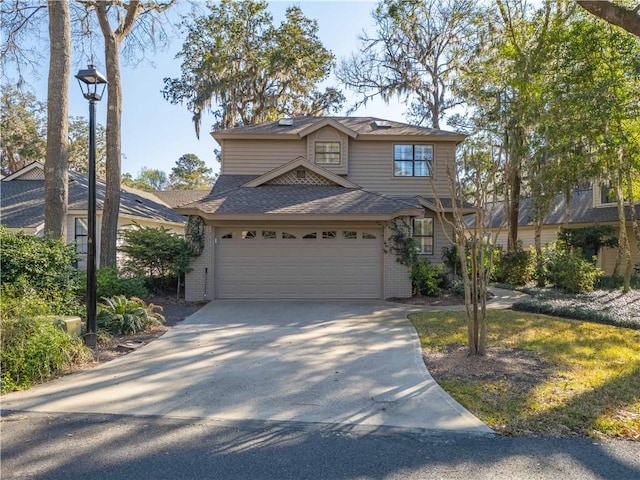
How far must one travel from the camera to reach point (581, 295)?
1159 centimetres

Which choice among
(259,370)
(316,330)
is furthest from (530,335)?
(259,370)

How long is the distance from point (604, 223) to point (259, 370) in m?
18.1

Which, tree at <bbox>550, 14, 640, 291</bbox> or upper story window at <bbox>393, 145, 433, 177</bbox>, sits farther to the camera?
upper story window at <bbox>393, 145, 433, 177</bbox>

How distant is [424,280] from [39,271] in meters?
9.17

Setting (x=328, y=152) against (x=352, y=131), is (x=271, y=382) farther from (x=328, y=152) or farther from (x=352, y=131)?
(x=352, y=131)

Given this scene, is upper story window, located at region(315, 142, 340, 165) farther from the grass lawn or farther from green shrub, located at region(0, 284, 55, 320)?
green shrub, located at region(0, 284, 55, 320)

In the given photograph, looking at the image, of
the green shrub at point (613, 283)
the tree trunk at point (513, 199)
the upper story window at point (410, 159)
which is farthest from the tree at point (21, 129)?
the green shrub at point (613, 283)

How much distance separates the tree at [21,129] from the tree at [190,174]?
83.0 feet

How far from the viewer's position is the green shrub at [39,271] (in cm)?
594

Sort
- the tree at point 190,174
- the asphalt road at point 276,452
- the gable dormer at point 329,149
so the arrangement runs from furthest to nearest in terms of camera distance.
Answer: the tree at point 190,174 < the gable dormer at point 329,149 < the asphalt road at point 276,452

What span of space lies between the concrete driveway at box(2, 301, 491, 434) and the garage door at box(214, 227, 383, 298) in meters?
3.50

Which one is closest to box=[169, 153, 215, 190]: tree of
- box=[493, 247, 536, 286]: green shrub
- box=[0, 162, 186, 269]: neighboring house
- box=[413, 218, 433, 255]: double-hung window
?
box=[0, 162, 186, 269]: neighboring house

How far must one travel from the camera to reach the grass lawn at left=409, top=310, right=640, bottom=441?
152 inches

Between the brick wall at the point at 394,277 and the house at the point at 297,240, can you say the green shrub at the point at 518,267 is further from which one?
the brick wall at the point at 394,277
